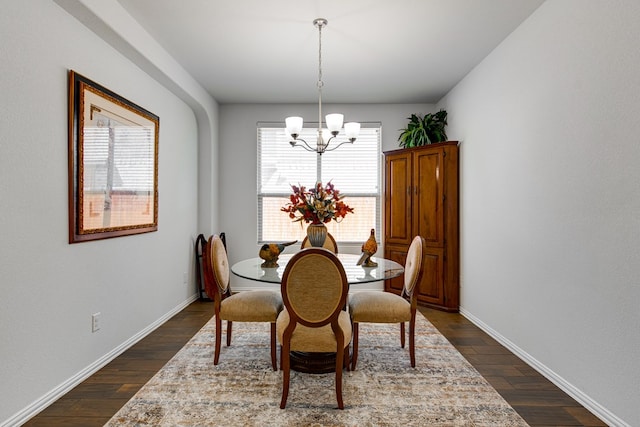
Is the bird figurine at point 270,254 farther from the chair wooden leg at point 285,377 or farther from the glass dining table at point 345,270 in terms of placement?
the chair wooden leg at point 285,377

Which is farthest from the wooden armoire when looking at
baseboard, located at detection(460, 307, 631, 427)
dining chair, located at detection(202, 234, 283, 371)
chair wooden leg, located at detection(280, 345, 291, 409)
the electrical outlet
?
the electrical outlet

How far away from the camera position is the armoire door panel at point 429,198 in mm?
4199

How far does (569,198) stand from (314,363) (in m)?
2.04

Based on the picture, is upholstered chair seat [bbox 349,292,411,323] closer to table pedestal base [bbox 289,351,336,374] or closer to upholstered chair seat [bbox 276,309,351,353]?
table pedestal base [bbox 289,351,336,374]

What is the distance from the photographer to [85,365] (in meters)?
2.46

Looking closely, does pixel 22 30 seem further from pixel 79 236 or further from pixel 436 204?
pixel 436 204

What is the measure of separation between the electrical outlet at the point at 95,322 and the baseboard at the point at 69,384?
0.24 meters

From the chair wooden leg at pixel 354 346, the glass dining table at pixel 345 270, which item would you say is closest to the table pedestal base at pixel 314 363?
the glass dining table at pixel 345 270

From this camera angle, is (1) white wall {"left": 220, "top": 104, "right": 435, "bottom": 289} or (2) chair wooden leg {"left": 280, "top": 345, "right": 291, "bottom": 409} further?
(1) white wall {"left": 220, "top": 104, "right": 435, "bottom": 289}

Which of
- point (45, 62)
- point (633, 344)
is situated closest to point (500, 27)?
point (633, 344)

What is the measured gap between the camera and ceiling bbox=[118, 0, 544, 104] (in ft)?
8.58

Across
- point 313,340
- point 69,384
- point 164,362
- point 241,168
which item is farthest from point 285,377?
point 241,168

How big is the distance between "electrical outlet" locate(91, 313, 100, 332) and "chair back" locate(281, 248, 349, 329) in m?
1.49

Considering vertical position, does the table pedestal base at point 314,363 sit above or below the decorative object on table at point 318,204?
below
